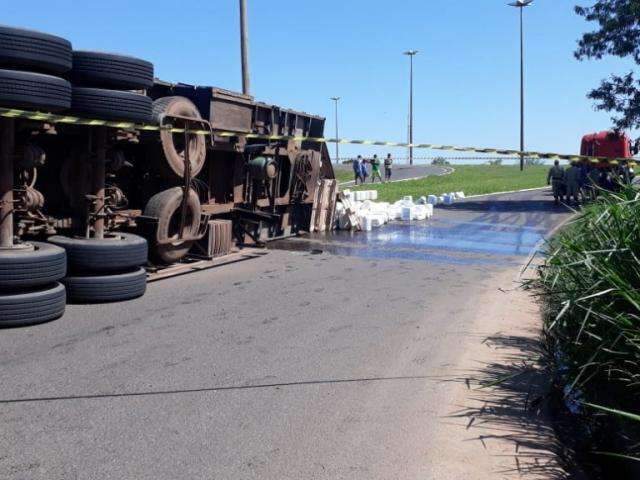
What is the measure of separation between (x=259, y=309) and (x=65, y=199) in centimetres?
312

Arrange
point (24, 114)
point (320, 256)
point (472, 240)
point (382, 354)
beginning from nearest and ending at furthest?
point (382, 354) → point (24, 114) → point (320, 256) → point (472, 240)

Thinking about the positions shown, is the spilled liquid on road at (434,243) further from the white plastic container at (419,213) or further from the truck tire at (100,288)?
the truck tire at (100,288)

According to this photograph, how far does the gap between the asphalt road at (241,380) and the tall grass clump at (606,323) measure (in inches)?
38.0

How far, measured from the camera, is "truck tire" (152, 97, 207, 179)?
9.99 m

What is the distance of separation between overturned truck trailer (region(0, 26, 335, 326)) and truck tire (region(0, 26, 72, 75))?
1 centimetres

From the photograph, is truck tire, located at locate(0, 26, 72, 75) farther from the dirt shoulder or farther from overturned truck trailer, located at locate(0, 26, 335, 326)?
the dirt shoulder

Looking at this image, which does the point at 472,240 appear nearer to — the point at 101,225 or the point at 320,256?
the point at 320,256

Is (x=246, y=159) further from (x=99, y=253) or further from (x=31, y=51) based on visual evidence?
(x=31, y=51)

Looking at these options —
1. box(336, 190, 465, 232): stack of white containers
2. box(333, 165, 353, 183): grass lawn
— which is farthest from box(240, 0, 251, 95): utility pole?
box(333, 165, 353, 183): grass lawn

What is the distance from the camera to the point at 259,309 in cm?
779

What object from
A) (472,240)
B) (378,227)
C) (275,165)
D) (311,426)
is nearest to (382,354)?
(311,426)

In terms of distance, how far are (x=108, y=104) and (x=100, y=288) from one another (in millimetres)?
2125

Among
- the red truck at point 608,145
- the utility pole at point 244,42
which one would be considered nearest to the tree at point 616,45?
the red truck at point 608,145

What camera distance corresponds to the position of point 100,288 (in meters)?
7.82
